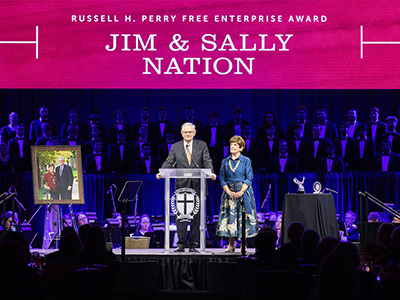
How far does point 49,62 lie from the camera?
9.36 metres

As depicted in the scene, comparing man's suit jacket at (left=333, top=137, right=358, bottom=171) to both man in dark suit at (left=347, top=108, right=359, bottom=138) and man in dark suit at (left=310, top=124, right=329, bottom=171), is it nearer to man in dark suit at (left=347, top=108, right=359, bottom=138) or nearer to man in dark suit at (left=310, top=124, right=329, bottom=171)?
man in dark suit at (left=347, top=108, right=359, bottom=138)

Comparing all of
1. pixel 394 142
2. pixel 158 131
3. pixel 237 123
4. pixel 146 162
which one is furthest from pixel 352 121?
pixel 146 162

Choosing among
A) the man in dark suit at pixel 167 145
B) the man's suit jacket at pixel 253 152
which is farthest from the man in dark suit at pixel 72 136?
the man's suit jacket at pixel 253 152

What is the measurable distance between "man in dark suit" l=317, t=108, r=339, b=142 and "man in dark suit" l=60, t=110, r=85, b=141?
4.29 meters

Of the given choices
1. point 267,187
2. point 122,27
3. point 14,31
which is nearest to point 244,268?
point 122,27

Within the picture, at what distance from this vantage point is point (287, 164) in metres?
11.7

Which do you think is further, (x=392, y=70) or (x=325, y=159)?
(x=325, y=159)

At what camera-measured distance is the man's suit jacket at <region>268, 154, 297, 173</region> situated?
459 inches

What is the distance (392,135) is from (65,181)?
611 cm

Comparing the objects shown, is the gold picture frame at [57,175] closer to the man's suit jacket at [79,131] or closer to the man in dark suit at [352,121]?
the man's suit jacket at [79,131]

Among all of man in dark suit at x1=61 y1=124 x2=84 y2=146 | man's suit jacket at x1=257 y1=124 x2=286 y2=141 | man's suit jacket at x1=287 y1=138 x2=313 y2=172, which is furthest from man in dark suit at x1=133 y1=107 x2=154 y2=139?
man's suit jacket at x1=287 y1=138 x2=313 y2=172

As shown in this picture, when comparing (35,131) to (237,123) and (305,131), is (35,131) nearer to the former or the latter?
(237,123)

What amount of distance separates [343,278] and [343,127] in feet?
28.2

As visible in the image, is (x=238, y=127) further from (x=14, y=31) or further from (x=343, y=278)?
(x=343, y=278)
